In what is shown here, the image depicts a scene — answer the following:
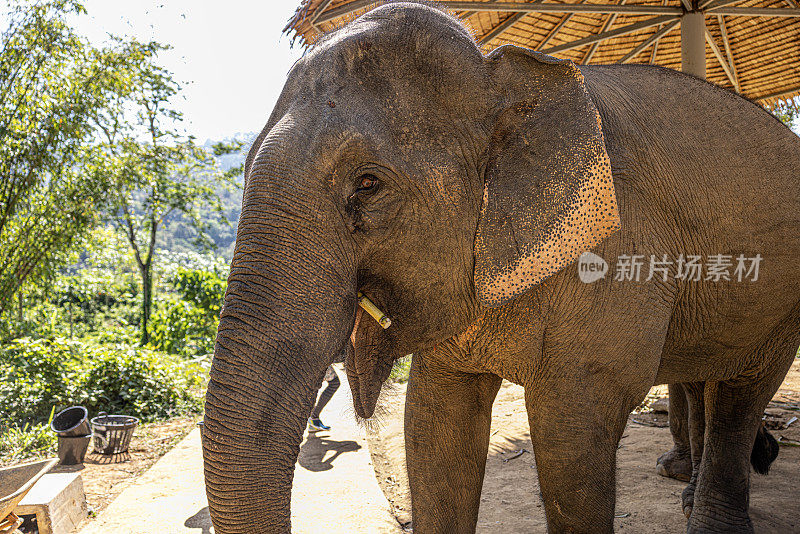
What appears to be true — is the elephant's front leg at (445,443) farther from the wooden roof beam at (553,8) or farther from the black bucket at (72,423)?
the black bucket at (72,423)

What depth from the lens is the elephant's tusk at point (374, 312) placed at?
6.36ft

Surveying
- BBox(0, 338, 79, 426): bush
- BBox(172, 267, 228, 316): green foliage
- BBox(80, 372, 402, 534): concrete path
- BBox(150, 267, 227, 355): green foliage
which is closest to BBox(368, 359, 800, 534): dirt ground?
BBox(80, 372, 402, 534): concrete path

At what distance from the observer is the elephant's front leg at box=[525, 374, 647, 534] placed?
2.27 metres

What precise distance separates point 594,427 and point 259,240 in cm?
130

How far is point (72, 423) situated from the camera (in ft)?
22.8

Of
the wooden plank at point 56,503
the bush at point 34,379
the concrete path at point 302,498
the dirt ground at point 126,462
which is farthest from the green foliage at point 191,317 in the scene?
the wooden plank at point 56,503

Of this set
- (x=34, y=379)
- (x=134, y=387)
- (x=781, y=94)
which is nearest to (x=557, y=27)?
(x=781, y=94)

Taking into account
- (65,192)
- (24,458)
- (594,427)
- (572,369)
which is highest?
(65,192)

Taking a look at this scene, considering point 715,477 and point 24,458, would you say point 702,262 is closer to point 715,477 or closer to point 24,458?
point 715,477

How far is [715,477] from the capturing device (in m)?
3.58

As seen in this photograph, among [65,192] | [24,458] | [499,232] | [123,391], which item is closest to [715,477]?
[499,232]

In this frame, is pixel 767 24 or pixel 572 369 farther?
pixel 767 24

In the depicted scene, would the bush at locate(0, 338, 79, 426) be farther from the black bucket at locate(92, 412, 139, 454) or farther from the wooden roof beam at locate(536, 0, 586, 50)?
the wooden roof beam at locate(536, 0, 586, 50)

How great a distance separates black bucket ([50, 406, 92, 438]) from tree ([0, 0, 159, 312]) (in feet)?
8.51
